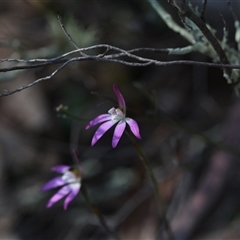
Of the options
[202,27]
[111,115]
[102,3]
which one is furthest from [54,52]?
[202,27]

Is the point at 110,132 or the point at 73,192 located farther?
the point at 110,132

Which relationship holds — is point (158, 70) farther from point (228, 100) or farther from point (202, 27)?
point (202, 27)

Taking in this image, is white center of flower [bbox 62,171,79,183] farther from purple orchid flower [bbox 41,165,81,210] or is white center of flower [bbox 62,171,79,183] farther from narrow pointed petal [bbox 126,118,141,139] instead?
narrow pointed petal [bbox 126,118,141,139]

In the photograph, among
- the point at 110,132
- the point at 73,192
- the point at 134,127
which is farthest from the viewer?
the point at 110,132

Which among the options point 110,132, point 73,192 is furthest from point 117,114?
point 110,132

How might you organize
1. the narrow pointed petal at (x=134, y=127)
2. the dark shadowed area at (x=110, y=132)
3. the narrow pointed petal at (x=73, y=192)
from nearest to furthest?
the narrow pointed petal at (x=134, y=127), the narrow pointed petal at (x=73, y=192), the dark shadowed area at (x=110, y=132)

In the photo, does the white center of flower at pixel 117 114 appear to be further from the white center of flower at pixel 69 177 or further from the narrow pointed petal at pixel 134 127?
the white center of flower at pixel 69 177

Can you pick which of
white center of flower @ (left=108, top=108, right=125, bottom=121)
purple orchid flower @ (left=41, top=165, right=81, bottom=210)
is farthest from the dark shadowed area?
white center of flower @ (left=108, top=108, right=125, bottom=121)

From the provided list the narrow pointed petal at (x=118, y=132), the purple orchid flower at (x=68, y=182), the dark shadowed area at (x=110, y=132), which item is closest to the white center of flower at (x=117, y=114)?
the narrow pointed petal at (x=118, y=132)

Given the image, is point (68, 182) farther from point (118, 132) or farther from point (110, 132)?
point (110, 132)
